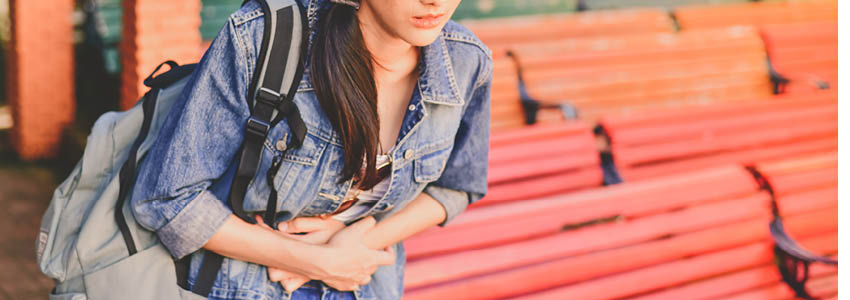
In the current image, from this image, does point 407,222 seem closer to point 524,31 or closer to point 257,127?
point 257,127

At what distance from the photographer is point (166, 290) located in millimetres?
1835

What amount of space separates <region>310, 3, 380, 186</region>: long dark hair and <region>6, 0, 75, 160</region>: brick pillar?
436 cm

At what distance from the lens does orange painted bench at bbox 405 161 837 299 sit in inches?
124

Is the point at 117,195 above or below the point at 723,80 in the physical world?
above

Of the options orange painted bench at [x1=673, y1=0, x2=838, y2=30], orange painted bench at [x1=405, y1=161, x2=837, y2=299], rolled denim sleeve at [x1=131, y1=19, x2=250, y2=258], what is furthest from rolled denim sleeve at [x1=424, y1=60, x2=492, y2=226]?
orange painted bench at [x1=673, y1=0, x2=838, y2=30]

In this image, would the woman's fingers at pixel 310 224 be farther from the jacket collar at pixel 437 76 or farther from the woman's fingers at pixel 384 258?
the jacket collar at pixel 437 76

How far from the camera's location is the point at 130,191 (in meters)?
1.83

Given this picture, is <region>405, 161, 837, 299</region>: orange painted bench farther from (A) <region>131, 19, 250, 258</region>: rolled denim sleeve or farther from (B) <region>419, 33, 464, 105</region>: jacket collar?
(A) <region>131, 19, 250, 258</region>: rolled denim sleeve

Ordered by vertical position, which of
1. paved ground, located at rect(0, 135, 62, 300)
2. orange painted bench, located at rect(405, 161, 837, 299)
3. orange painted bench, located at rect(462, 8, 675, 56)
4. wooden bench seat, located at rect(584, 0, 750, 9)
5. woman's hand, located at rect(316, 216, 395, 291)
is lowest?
paved ground, located at rect(0, 135, 62, 300)

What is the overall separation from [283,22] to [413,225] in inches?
26.2

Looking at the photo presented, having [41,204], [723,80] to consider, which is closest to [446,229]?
[41,204]

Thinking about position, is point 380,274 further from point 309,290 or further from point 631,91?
point 631,91

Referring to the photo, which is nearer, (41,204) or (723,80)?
(41,204)

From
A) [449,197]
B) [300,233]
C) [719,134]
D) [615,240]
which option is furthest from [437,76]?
[719,134]
